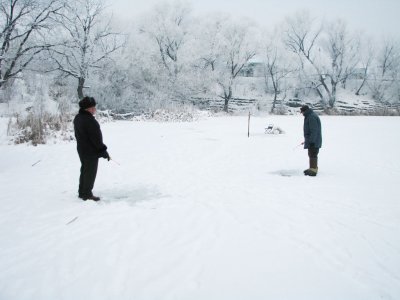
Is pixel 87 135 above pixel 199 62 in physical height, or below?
below

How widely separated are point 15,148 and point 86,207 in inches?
291

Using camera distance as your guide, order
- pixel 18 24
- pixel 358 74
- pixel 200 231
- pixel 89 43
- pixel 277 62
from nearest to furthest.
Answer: pixel 200 231 → pixel 18 24 → pixel 89 43 → pixel 277 62 → pixel 358 74

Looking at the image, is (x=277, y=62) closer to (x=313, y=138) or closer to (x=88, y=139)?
(x=313, y=138)

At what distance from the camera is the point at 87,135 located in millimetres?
5750

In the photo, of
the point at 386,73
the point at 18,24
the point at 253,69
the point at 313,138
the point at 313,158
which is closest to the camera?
the point at 313,138

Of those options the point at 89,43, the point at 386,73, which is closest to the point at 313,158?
the point at 89,43

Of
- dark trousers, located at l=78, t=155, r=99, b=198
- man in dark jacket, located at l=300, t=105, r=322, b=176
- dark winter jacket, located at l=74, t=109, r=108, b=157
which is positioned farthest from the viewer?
man in dark jacket, located at l=300, t=105, r=322, b=176

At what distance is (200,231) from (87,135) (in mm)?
2581

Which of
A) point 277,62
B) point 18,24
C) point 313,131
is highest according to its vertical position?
point 277,62

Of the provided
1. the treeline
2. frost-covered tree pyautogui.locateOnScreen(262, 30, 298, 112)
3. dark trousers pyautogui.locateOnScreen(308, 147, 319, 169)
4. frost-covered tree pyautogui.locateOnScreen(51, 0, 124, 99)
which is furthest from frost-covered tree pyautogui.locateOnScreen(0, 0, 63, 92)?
frost-covered tree pyautogui.locateOnScreen(262, 30, 298, 112)

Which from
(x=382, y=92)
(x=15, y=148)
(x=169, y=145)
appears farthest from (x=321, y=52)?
(x=15, y=148)

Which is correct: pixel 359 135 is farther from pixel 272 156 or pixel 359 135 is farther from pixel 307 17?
pixel 307 17

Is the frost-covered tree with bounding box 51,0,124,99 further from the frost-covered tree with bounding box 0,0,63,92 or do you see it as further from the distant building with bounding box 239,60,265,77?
the distant building with bounding box 239,60,265,77

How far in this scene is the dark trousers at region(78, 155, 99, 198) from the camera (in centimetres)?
587
